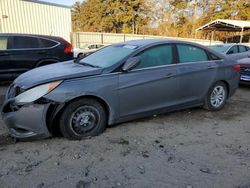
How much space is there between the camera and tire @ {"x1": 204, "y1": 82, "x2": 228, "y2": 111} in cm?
523

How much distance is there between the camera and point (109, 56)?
4582 mm

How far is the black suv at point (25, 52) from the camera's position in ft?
24.8

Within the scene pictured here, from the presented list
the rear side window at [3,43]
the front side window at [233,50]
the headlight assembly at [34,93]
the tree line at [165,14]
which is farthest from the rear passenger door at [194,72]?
the tree line at [165,14]

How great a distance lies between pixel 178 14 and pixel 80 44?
2143cm

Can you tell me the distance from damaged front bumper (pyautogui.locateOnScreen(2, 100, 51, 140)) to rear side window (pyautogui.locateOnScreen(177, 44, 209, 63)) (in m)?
2.61

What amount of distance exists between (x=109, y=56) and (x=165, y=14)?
1406 inches

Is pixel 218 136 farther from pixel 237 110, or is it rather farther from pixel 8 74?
pixel 8 74

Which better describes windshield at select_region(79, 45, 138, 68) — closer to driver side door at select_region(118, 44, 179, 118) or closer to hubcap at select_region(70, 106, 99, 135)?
driver side door at select_region(118, 44, 179, 118)

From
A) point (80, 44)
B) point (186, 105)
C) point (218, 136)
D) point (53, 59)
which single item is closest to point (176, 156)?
point (218, 136)

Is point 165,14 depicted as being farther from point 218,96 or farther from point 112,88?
point 112,88

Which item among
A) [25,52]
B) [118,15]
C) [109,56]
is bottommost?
[25,52]

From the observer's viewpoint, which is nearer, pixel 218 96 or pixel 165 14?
pixel 218 96

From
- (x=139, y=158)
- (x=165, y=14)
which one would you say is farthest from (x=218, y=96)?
(x=165, y=14)

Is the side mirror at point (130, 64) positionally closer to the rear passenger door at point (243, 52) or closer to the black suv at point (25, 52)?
the black suv at point (25, 52)
